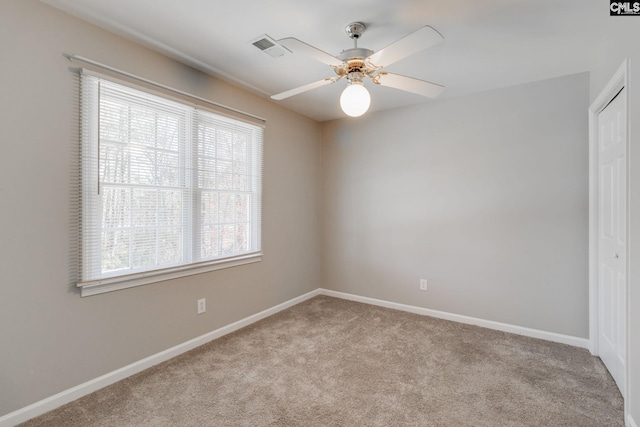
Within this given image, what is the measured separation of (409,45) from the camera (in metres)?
1.61

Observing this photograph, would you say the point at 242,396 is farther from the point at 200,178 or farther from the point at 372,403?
the point at 200,178

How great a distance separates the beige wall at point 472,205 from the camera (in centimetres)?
282

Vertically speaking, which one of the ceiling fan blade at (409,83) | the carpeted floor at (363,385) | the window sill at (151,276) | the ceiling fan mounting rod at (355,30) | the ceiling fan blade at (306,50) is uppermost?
the ceiling fan mounting rod at (355,30)

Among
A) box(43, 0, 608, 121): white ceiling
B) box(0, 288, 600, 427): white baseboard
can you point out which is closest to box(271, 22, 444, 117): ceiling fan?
box(43, 0, 608, 121): white ceiling

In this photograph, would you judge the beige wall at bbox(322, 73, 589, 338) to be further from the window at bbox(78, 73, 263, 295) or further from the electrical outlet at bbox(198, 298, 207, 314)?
the electrical outlet at bbox(198, 298, 207, 314)

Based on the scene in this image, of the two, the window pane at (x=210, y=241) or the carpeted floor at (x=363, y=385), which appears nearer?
the carpeted floor at (x=363, y=385)

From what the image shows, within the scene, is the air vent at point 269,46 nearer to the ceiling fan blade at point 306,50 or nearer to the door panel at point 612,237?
the ceiling fan blade at point 306,50

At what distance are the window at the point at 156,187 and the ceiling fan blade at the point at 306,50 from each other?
137 centimetres

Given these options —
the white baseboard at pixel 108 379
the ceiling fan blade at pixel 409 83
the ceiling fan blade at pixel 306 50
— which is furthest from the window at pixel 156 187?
the ceiling fan blade at pixel 409 83

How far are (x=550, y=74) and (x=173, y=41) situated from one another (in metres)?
3.32

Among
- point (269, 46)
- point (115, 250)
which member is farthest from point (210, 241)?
point (269, 46)

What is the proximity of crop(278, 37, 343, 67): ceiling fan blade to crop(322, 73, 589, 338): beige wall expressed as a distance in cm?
201

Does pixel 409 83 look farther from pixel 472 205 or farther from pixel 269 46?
pixel 472 205

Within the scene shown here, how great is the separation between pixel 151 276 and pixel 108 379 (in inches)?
29.6
